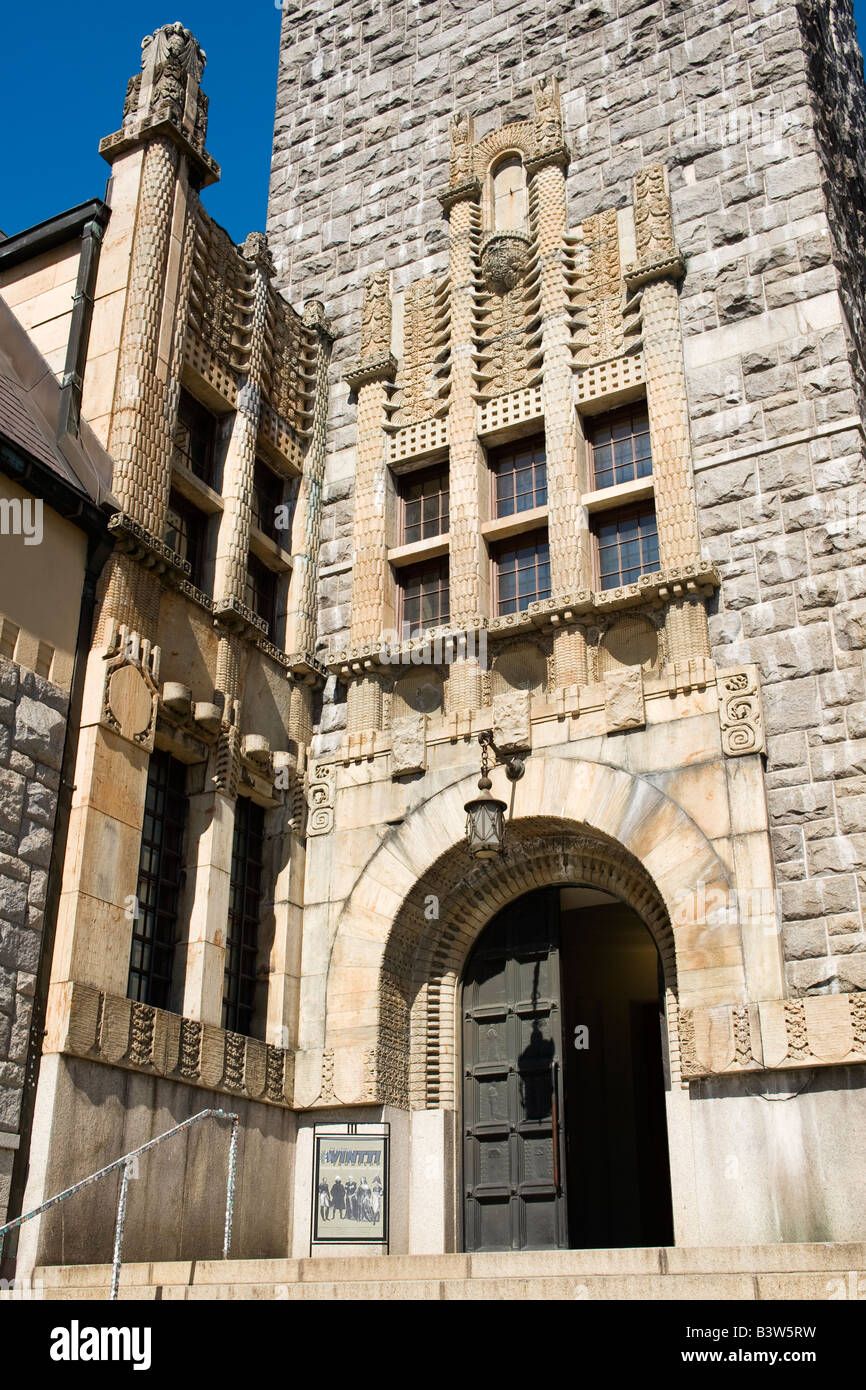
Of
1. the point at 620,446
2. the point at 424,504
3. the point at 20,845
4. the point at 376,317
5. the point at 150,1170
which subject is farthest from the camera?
the point at 376,317

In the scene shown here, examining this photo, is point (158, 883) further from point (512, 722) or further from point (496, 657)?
point (496, 657)

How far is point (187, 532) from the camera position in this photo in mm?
16609

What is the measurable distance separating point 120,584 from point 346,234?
29.6 feet

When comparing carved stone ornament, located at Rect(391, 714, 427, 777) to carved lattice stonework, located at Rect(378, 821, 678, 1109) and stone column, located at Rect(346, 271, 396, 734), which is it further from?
carved lattice stonework, located at Rect(378, 821, 678, 1109)

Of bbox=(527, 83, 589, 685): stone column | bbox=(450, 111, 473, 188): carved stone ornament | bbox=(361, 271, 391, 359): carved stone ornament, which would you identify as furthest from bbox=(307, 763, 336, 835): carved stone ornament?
bbox=(450, 111, 473, 188): carved stone ornament

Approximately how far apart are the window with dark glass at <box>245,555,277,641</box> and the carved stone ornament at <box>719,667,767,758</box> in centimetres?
651

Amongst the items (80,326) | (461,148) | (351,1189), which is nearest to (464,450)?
(80,326)

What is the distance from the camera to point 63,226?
16641 millimetres

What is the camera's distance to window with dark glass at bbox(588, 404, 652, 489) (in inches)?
650

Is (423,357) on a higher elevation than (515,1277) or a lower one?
higher

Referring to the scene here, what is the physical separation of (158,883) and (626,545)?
7.01 m

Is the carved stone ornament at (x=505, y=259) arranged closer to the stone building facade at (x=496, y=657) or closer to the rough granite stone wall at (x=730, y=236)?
the stone building facade at (x=496, y=657)
